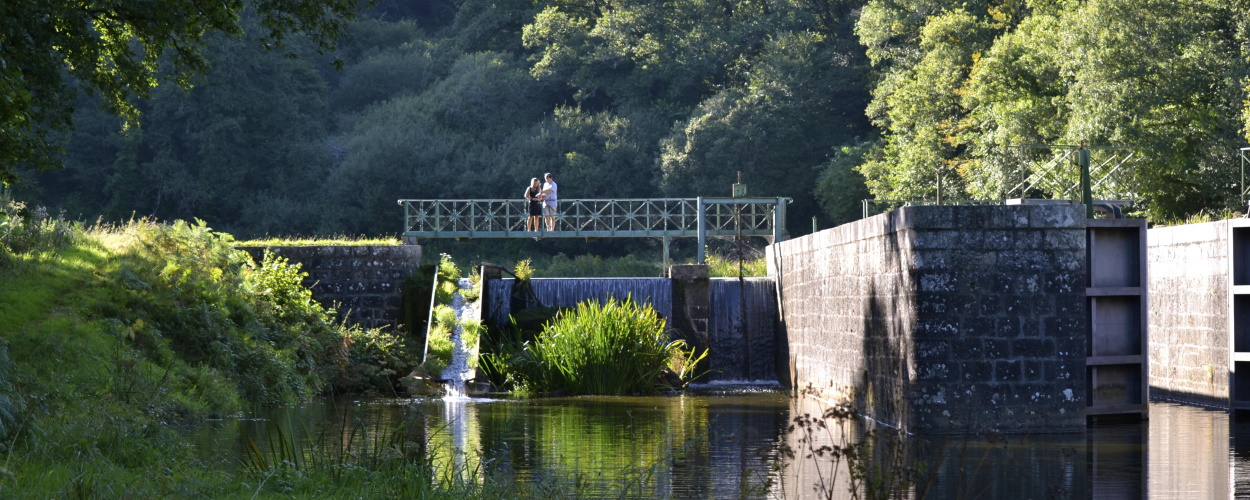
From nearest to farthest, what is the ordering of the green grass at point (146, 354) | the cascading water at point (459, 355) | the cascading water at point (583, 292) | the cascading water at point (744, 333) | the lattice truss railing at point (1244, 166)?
the green grass at point (146, 354) → the cascading water at point (459, 355) → the cascading water at point (744, 333) → the cascading water at point (583, 292) → the lattice truss railing at point (1244, 166)

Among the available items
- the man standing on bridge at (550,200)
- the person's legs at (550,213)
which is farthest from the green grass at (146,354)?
the person's legs at (550,213)

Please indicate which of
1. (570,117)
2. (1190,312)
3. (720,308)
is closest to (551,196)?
(720,308)

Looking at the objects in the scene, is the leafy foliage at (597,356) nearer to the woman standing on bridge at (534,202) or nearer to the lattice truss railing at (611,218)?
the lattice truss railing at (611,218)

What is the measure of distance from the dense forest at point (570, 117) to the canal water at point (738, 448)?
19213 mm

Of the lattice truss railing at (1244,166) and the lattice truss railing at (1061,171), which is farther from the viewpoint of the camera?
the lattice truss railing at (1061,171)

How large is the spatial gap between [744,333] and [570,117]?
23.8m

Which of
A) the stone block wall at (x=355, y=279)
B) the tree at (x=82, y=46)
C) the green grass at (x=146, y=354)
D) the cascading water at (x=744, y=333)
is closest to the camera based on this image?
the green grass at (x=146, y=354)

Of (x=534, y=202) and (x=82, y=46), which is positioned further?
(x=534, y=202)

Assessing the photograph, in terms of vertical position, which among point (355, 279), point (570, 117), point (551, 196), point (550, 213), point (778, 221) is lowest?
point (355, 279)

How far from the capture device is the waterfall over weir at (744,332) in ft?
57.9

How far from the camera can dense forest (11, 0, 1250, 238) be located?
112ft

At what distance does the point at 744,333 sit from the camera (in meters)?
17.8

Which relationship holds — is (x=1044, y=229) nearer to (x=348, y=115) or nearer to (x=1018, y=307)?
(x=1018, y=307)

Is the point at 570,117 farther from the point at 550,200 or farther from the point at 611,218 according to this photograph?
the point at 550,200
